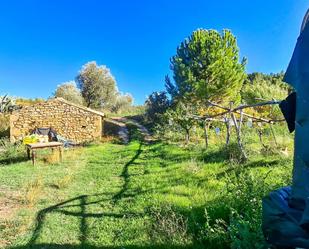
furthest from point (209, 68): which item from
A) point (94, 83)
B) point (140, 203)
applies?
point (140, 203)

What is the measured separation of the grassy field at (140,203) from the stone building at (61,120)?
875cm

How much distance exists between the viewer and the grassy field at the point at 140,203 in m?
4.32

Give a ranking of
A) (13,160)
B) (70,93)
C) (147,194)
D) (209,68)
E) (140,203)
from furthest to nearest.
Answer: (70,93) → (209,68) → (13,160) → (147,194) → (140,203)

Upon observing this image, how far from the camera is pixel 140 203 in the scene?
20.7ft

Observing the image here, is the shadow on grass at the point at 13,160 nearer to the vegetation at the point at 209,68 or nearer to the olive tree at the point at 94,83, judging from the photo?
the vegetation at the point at 209,68

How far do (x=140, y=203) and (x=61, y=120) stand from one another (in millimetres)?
14966

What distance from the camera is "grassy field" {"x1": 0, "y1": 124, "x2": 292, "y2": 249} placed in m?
4.32

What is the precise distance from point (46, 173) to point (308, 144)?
9.22 metres

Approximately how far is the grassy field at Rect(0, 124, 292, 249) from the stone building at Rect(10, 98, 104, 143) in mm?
8753

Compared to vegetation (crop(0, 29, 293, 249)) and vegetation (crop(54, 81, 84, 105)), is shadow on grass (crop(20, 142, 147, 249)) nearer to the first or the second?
vegetation (crop(0, 29, 293, 249))

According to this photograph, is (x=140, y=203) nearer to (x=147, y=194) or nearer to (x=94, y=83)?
(x=147, y=194)

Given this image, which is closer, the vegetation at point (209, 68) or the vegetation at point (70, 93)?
the vegetation at point (209, 68)

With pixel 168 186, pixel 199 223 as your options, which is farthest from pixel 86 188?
pixel 199 223

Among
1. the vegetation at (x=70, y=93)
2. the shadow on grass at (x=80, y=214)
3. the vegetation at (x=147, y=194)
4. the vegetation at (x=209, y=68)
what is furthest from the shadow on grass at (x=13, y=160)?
the vegetation at (x=70, y=93)
